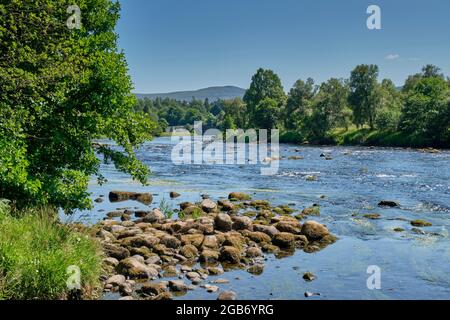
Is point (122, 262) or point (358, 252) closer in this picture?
point (122, 262)

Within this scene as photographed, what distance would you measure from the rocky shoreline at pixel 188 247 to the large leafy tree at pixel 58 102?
2562 millimetres

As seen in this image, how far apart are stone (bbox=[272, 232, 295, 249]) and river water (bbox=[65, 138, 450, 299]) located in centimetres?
95

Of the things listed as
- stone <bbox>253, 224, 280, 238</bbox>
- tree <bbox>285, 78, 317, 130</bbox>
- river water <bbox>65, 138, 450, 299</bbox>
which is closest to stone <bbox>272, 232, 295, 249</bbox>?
stone <bbox>253, 224, 280, 238</bbox>

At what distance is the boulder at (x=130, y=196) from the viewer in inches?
1240

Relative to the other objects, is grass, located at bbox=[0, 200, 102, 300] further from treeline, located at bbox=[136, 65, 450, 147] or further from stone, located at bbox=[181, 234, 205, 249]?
treeline, located at bbox=[136, 65, 450, 147]

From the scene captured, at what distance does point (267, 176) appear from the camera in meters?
44.8

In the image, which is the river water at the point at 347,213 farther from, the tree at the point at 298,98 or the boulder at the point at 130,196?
the tree at the point at 298,98

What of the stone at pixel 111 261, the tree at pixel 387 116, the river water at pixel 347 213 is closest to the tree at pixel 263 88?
the tree at pixel 387 116

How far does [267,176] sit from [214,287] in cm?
3063

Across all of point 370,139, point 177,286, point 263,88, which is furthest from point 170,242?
point 263,88

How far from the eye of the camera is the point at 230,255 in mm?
17797

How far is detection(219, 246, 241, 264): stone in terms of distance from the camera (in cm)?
1770
